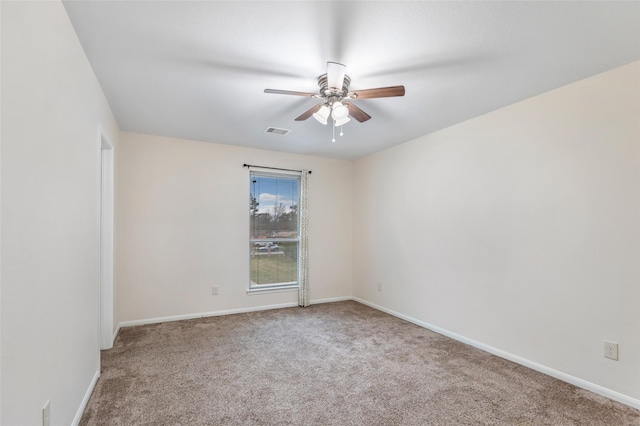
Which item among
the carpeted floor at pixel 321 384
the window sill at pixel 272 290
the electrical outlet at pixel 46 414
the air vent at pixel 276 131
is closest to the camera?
the electrical outlet at pixel 46 414

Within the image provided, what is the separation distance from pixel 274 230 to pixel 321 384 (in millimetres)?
2829

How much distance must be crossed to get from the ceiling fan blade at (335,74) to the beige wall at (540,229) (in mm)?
1923

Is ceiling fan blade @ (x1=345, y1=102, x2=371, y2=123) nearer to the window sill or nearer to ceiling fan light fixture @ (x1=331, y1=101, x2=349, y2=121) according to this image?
ceiling fan light fixture @ (x1=331, y1=101, x2=349, y2=121)

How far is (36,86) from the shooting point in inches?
54.4

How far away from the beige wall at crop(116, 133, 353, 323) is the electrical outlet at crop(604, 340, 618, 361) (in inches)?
143

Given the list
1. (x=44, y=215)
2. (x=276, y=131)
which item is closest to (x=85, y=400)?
(x=44, y=215)


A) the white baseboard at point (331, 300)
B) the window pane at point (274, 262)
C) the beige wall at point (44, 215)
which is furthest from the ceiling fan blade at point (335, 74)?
the white baseboard at point (331, 300)

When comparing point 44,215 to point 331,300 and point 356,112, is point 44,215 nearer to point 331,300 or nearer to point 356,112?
point 356,112

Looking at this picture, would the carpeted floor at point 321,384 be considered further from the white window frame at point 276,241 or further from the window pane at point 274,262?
the window pane at point 274,262

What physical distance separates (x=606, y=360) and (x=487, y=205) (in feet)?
5.13

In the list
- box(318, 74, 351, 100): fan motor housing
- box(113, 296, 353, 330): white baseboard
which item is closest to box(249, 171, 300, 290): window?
box(113, 296, 353, 330): white baseboard

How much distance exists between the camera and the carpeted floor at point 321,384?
2.16m

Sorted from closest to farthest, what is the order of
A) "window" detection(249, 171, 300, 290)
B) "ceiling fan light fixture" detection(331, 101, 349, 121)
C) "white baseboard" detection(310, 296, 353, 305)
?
1. "ceiling fan light fixture" detection(331, 101, 349, 121)
2. "window" detection(249, 171, 300, 290)
3. "white baseboard" detection(310, 296, 353, 305)

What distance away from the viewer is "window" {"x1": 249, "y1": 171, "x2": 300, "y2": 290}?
193 inches
